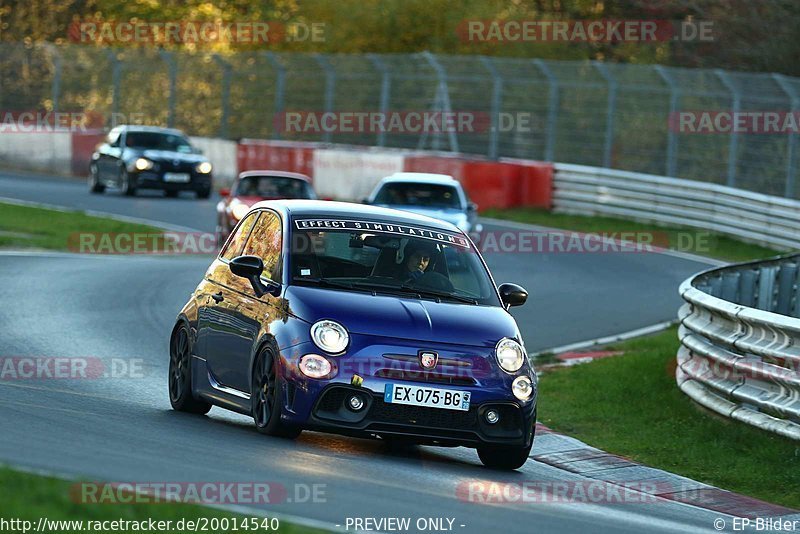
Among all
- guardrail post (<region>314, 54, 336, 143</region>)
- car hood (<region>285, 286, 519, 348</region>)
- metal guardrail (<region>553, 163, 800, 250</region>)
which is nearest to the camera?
car hood (<region>285, 286, 519, 348</region>)

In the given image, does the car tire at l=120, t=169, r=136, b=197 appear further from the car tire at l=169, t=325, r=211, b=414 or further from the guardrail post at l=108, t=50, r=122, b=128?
the car tire at l=169, t=325, r=211, b=414

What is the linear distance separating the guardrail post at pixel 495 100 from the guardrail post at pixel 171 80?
37.4ft

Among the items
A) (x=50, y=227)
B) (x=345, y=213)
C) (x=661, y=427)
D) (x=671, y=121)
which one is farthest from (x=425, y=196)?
(x=345, y=213)

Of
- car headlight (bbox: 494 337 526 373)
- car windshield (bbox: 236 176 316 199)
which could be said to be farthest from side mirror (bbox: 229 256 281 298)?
car windshield (bbox: 236 176 316 199)

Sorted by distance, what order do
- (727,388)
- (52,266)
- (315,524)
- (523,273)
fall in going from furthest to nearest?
(523,273)
(52,266)
(727,388)
(315,524)

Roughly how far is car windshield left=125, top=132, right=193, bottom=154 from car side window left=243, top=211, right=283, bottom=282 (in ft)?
91.5

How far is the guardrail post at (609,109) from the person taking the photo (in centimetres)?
3372

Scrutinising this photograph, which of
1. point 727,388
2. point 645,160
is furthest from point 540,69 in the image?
point 727,388

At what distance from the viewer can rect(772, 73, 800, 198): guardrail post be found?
28125mm

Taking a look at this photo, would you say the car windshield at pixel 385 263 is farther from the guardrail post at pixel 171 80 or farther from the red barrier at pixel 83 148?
the red barrier at pixel 83 148

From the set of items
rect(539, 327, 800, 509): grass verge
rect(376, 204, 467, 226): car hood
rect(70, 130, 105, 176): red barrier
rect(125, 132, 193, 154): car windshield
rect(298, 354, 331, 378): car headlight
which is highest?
rect(298, 354, 331, 378): car headlight

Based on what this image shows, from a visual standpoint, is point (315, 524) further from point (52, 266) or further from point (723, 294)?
point (52, 266)

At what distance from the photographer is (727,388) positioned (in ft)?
40.4

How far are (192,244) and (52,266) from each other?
19.5 feet
